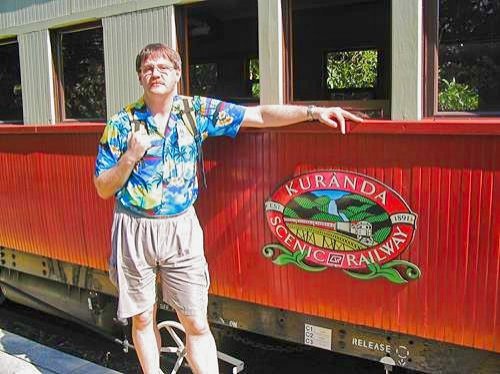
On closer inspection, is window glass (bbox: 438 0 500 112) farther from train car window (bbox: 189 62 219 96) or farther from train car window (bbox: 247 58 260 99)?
train car window (bbox: 247 58 260 99)

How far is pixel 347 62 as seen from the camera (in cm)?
511

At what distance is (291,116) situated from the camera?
2771 mm

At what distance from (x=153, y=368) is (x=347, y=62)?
10.4 feet

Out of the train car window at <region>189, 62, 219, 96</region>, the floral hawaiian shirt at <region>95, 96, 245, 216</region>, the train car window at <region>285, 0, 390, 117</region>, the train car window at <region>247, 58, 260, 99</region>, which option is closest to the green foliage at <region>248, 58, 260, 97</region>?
the train car window at <region>247, 58, 260, 99</region>

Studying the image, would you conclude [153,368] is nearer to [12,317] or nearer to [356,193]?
[356,193]

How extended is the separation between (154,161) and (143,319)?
0.78 metres

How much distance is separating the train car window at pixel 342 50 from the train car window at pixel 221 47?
14.2 inches

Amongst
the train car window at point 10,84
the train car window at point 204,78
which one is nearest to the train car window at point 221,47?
the train car window at point 204,78

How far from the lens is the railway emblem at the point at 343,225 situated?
272cm

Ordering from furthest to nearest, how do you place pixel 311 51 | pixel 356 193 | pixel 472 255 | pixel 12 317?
pixel 12 317 < pixel 311 51 < pixel 356 193 < pixel 472 255

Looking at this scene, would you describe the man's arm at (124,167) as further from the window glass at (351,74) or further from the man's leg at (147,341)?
the window glass at (351,74)

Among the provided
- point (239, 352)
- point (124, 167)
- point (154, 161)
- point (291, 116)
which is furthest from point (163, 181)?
point (239, 352)

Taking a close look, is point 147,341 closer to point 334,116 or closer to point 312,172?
point 312,172

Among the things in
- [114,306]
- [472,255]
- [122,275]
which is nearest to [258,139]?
[122,275]
